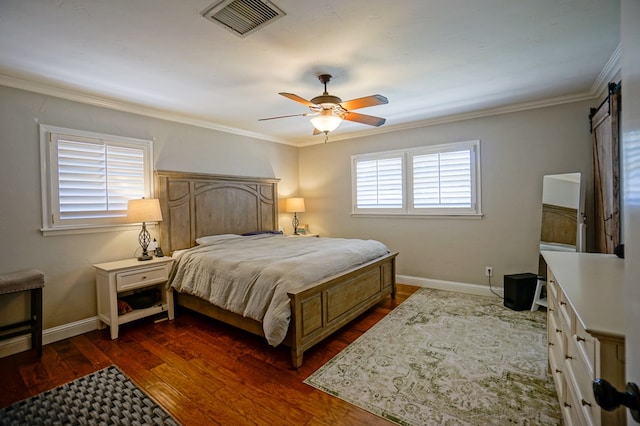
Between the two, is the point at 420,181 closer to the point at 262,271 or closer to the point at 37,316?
the point at 262,271

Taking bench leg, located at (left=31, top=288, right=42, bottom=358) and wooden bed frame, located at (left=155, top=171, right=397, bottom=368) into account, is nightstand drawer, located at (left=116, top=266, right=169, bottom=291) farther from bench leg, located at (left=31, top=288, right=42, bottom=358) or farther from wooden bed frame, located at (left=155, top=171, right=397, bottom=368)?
bench leg, located at (left=31, top=288, right=42, bottom=358)

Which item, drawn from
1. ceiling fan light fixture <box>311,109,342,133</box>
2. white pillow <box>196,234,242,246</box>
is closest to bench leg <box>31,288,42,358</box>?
white pillow <box>196,234,242,246</box>

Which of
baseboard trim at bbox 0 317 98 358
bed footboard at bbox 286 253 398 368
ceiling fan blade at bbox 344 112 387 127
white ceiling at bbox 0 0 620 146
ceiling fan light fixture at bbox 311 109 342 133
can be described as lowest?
baseboard trim at bbox 0 317 98 358

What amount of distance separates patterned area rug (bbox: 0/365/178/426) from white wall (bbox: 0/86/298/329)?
1212 millimetres

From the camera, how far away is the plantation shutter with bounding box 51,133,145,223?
127 inches

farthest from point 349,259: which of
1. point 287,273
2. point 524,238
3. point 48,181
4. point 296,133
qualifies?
point 48,181

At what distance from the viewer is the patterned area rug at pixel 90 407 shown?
6.57 feet

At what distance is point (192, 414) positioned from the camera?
204 centimetres

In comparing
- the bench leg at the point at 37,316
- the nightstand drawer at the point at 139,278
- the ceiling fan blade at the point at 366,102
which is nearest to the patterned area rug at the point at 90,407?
the bench leg at the point at 37,316

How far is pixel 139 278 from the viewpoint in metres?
3.37

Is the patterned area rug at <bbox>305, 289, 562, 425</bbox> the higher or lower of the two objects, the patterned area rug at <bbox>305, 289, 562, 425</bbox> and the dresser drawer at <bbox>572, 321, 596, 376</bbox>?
the lower

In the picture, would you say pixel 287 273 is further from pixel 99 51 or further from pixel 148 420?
pixel 99 51

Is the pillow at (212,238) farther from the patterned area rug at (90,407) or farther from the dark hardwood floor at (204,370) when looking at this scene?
the patterned area rug at (90,407)

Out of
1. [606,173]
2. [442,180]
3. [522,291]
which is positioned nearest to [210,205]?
[442,180]
